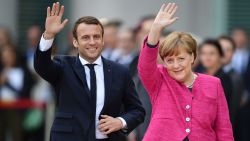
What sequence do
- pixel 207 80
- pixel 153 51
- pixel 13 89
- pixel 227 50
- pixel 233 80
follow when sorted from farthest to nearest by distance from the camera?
1. pixel 13 89
2. pixel 227 50
3. pixel 233 80
4. pixel 207 80
5. pixel 153 51

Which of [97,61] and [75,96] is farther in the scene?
[97,61]

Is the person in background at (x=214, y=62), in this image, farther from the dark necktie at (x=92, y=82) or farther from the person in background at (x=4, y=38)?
the person in background at (x=4, y=38)

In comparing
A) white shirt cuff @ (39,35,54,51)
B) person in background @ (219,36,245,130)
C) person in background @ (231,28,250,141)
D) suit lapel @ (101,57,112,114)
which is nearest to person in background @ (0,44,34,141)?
person in background @ (231,28,250,141)

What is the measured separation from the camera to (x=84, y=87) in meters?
8.16

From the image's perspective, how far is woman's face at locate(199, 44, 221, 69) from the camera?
36.7 ft

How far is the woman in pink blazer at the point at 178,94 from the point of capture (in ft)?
25.1

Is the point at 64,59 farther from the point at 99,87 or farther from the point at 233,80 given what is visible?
the point at 233,80

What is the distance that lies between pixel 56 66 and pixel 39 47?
25cm

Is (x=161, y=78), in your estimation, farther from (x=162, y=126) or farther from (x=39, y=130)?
(x=39, y=130)

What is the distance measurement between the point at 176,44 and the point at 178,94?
36cm

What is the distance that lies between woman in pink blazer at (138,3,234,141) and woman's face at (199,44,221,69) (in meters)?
3.34

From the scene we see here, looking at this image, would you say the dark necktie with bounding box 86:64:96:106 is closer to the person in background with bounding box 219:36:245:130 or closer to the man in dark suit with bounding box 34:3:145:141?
the man in dark suit with bounding box 34:3:145:141

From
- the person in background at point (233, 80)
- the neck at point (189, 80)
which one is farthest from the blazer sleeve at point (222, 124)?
the person in background at point (233, 80)

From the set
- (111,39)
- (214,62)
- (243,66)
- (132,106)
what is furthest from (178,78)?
(243,66)
